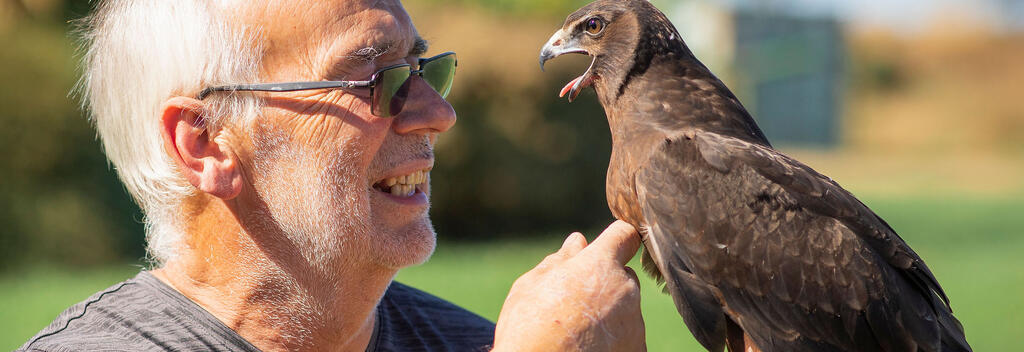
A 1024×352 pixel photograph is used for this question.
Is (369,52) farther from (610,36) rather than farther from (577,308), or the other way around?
(577,308)

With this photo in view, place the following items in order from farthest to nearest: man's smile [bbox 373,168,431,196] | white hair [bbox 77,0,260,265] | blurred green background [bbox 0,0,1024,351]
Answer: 1. blurred green background [bbox 0,0,1024,351]
2. man's smile [bbox 373,168,431,196]
3. white hair [bbox 77,0,260,265]

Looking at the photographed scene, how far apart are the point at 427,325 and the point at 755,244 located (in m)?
0.90

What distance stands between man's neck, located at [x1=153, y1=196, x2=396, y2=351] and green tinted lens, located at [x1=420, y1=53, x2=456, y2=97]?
539 mm

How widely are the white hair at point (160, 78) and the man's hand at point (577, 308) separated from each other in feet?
2.72

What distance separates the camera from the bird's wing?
8.00 ft

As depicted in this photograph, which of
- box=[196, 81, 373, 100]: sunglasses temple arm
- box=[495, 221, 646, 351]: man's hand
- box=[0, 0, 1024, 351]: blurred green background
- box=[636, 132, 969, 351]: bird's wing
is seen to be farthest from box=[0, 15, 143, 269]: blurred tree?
box=[495, 221, 646, 351]: man's hand

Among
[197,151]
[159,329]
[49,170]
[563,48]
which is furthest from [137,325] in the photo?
[49,170]

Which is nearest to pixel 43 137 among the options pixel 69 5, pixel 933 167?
pixel 69 5

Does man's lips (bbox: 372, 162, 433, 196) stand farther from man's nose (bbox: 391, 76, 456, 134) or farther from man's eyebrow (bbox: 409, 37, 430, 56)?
man's eyebrow (bbox: 409, 37, 430, 56)

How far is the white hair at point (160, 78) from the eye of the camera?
2.35m

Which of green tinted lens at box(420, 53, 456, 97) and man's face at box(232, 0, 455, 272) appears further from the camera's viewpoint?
green tinted lens at box(420, 53, 456, 97)

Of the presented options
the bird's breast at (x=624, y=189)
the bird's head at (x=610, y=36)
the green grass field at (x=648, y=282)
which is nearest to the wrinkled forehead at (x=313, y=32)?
the bird's head at (x=610, y=36)

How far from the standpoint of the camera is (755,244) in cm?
248

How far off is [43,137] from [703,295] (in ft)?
33.2
